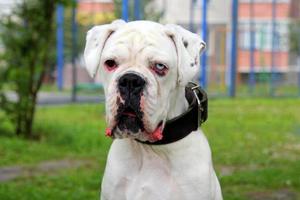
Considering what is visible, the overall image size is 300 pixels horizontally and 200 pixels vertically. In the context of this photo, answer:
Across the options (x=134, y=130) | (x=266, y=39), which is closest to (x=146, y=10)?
(x=266, y=39)

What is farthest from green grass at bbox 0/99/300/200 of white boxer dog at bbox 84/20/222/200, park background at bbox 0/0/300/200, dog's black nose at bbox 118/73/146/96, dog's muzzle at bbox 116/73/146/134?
dog's black nose at bbox 118/73/146/96

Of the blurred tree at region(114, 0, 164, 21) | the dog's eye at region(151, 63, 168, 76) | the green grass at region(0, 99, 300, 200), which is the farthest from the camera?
the blurred tree at region(114, 0, 164, 21)

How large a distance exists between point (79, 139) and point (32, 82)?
3.28ft

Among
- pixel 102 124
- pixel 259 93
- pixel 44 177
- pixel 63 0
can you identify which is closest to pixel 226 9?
pixel 259 93

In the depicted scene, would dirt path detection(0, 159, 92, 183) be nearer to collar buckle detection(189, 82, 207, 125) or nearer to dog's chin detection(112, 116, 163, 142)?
collar buckle detection(189, 82, 207, 125)

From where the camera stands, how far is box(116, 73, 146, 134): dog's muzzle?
9.99 feet

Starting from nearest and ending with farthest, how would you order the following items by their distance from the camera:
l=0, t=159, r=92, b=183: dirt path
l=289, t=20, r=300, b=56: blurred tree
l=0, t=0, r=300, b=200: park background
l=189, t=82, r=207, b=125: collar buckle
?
l=189, t=82, r=207, b=125: collar buckle
l=0, t=0, r=300, b=200: park background
l=0, t=159, r=92, b=183: dirt path
l=289, t=20, r=300, b=56: blurred tree

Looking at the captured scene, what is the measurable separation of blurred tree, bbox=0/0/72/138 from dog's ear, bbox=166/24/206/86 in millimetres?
6068

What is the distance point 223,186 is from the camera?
6.30 metres

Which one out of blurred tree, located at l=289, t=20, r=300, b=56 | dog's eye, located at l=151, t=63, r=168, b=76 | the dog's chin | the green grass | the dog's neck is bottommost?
the green grass

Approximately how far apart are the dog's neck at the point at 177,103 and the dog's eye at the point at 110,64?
1.04 ft

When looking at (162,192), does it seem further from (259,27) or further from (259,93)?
(259,27)

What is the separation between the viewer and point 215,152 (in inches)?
331

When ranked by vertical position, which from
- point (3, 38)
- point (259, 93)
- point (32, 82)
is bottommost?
point (259, 93)
